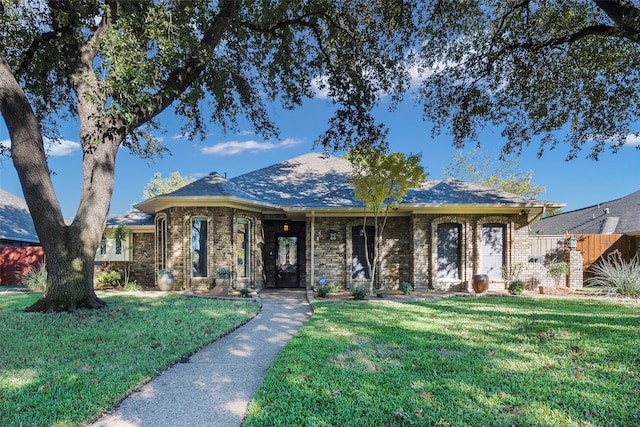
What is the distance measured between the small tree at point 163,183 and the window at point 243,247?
79.5 feet

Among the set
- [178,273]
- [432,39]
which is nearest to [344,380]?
[432,39]

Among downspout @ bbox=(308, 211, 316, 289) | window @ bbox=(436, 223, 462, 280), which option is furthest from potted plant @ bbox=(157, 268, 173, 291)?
window @ bbox=(436, 223, 462, 280)

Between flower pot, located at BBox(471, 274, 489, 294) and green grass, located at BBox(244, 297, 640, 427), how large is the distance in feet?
15.1

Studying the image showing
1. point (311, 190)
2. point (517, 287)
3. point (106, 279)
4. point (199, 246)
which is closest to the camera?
point (517, 287)

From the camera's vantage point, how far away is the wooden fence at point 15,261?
47.6 ft

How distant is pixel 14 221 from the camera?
1991 centimetres

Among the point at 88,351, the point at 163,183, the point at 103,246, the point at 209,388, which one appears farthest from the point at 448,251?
the point at 163,183

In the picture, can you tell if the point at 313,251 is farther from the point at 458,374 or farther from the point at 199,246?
the point at 458,374

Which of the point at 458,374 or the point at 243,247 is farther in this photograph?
the point at 243,247

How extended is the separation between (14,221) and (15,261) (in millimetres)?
7171

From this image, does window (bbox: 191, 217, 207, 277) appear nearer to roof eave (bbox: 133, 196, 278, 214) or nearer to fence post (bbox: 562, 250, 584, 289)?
roof eave (bbox: 133, 196, 278, 214)

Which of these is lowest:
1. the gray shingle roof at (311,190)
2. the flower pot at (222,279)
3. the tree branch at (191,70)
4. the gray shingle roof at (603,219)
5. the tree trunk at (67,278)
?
the flower pot at (222,279)

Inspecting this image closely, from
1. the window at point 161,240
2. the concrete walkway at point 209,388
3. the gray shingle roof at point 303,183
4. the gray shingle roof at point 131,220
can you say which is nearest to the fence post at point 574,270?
the gray shingle roof at point 303,183

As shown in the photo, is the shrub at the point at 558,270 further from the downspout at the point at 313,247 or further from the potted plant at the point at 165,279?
the potted plant at the point at 165,279
